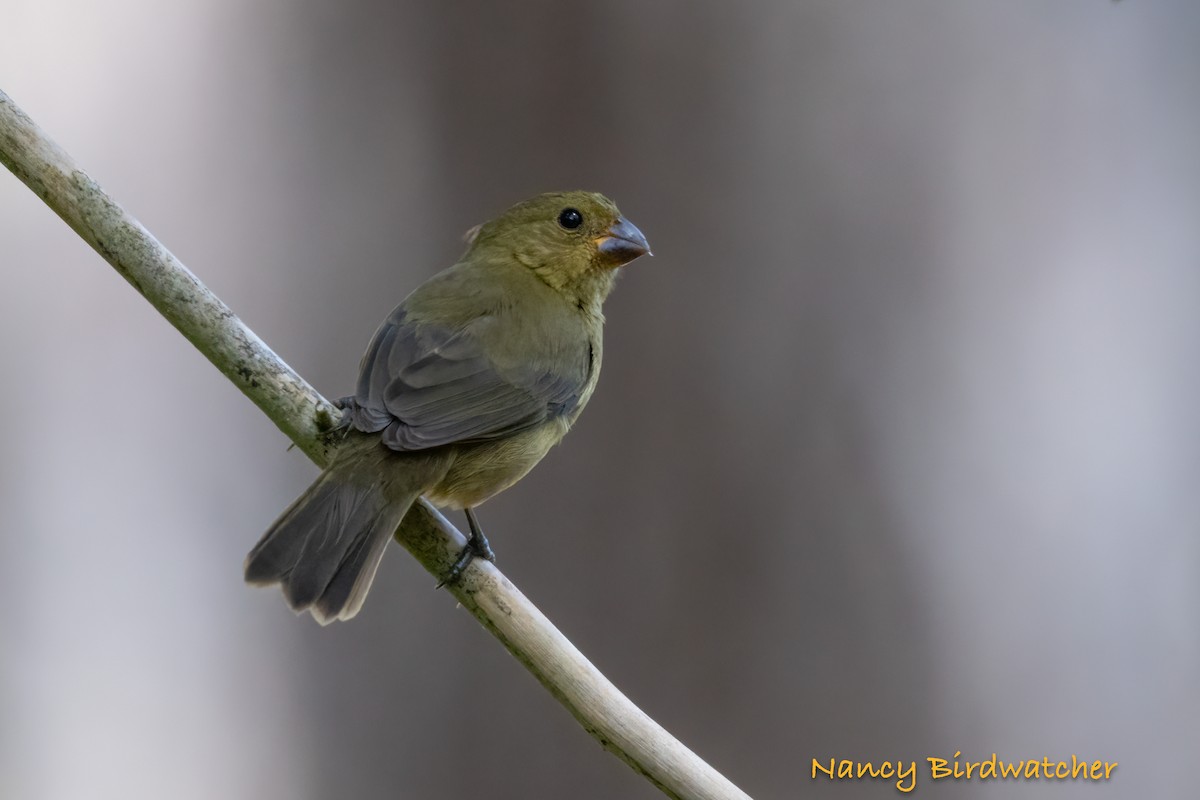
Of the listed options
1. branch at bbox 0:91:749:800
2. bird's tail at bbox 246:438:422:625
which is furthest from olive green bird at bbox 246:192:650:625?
branch at bbox 0:91:749:800

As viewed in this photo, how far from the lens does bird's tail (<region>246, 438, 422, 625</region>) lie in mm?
2375

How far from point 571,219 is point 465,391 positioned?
836 mm

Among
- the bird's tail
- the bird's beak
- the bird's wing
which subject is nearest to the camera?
the bird's tail

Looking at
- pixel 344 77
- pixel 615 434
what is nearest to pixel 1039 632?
pixel 615 434

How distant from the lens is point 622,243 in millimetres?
3447

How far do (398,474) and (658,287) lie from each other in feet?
5.60

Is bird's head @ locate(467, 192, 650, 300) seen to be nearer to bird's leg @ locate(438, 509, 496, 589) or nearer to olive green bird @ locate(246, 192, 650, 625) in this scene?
olive green bird @ locate(246, 192, 650, 625)

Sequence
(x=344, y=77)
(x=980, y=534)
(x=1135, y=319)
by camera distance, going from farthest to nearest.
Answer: (x=344, y=77) < (x=1135, y=319) < (x=980, y=534)

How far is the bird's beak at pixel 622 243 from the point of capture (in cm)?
342

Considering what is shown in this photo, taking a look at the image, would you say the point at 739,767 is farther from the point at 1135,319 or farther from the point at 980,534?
the point at 1135,319

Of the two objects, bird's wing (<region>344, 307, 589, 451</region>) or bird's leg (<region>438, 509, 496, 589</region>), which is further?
bird's wing (<region>344, 307, 589, 451</region>)

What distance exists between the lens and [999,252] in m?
4.23

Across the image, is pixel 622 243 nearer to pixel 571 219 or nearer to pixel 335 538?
pixel 571 219

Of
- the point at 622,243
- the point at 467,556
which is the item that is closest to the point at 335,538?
the point at 467,556
